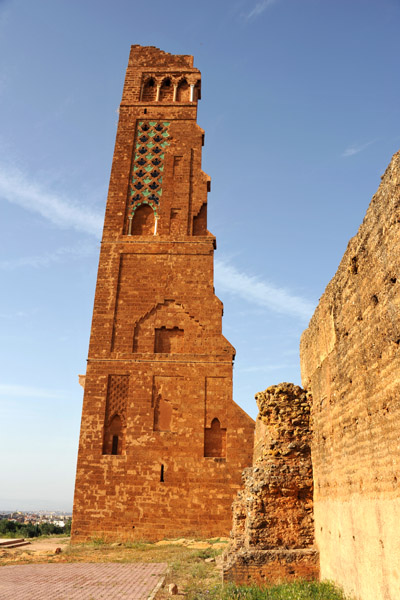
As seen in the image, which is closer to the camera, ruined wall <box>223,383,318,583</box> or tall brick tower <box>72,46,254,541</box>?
ruined wall <box>223,383,318,583</box>

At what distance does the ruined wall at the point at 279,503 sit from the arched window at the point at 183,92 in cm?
1367

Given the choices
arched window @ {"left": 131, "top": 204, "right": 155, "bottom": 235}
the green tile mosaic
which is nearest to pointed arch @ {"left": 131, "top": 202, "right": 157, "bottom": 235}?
arched window @ {"left": 131, "top": 204, "right": 155, "bottom": 235}

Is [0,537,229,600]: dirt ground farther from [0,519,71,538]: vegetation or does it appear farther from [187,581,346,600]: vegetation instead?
[0,519,71,538]: vegetation

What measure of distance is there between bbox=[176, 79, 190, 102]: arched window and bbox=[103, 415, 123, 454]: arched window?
1149cm

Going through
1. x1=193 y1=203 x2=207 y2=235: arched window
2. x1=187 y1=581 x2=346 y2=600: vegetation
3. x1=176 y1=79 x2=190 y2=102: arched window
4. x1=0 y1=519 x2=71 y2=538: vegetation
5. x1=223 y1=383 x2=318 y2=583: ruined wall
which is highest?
x1=176 y1=79 x2=190 y2=102: arched window

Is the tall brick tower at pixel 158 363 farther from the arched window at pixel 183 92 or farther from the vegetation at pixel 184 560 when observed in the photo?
the vegetation at pixel 184 560

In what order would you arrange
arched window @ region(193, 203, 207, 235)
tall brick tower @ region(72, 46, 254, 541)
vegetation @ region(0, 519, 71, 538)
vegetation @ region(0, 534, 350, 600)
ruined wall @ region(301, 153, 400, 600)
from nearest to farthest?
ruined wall @ region(301, 153, 400, 600)
vegetation @ region(0, 534, 350, 600)
tall brick tower @ region(72, 46, 254, 541)
arched window @ region(193, 203, 207, 235)
vegetation @ region(0, 519, 71, 538)

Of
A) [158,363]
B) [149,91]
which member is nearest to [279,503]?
[158,363]

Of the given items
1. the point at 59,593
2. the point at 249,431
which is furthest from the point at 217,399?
the point at 59,593

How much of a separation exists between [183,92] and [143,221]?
5.57 meters

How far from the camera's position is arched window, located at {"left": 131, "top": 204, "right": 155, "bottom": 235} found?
15.8 m

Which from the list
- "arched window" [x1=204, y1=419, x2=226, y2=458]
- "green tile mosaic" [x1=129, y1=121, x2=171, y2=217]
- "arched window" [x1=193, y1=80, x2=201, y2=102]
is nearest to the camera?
"arched window" [x1=204, y1=419, x2=226, y2=458]

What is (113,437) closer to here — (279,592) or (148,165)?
(279,592)

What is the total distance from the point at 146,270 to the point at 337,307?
Result: 10036 millimetres
